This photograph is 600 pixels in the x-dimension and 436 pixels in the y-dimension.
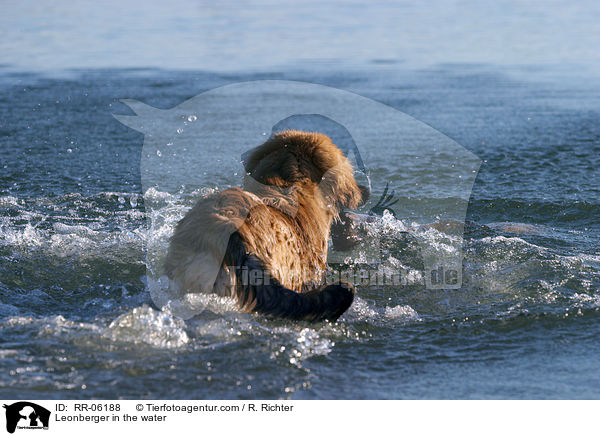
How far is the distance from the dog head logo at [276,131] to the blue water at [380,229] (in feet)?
0.47

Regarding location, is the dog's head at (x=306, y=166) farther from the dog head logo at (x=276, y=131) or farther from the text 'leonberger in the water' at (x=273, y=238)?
the dog head logo at (x=276, y=131)

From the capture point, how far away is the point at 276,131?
9.49 m

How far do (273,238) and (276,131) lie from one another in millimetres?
5268

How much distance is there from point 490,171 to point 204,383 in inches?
212

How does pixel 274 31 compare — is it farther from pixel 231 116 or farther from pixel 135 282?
pixel 135 282

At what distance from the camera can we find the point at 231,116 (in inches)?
406

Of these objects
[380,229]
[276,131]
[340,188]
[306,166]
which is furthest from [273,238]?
[276,131]
